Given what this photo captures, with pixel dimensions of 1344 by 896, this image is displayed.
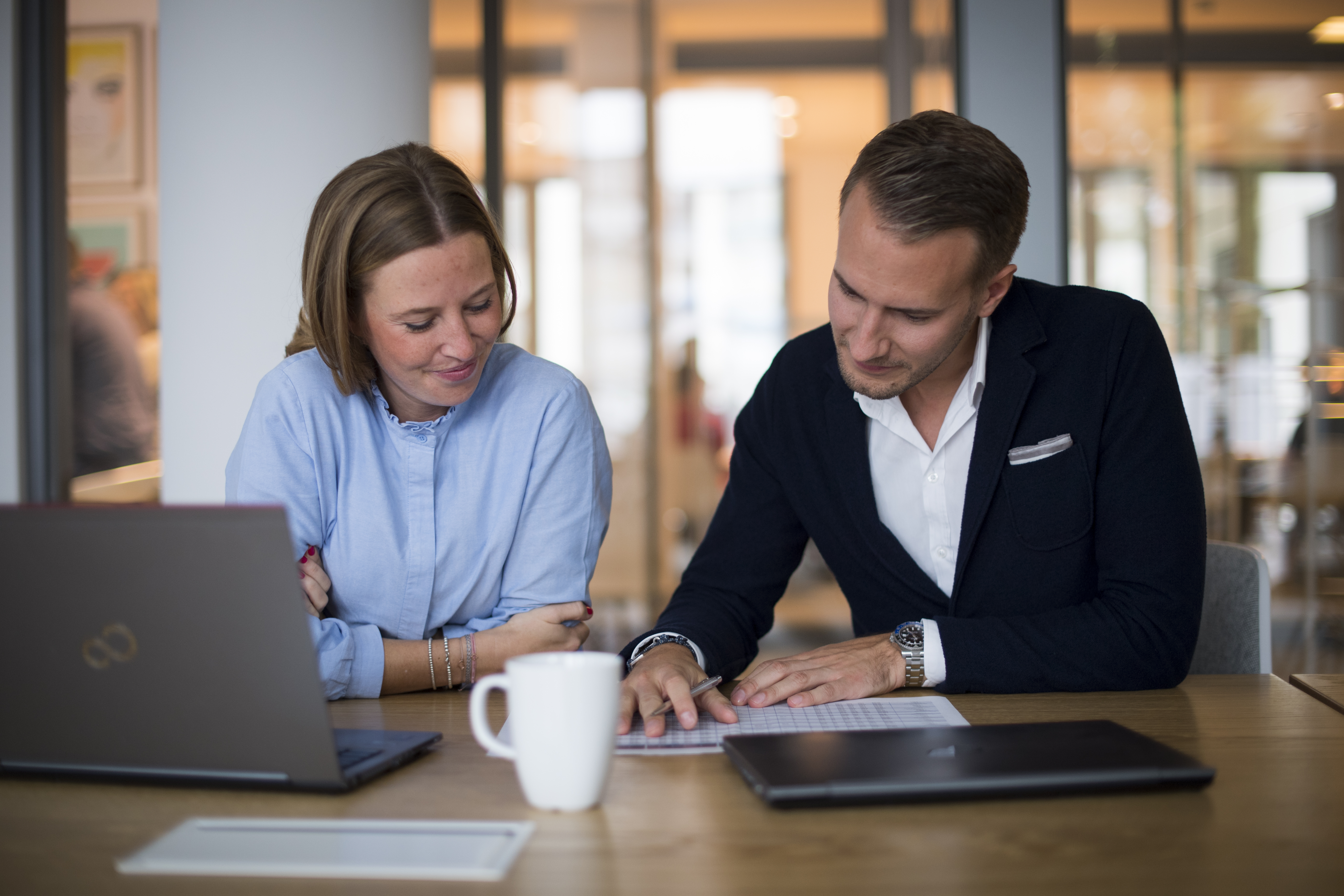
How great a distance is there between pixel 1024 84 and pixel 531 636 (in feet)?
6.94

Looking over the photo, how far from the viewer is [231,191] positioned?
2375 mm

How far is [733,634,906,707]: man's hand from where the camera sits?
3.90ft

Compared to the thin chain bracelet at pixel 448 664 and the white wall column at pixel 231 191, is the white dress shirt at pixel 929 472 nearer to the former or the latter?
the thin chain bracelet at pixel 448 664

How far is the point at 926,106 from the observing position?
12.0ft

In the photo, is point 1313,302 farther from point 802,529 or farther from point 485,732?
point 485,732

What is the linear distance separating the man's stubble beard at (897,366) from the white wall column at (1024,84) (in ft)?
4.58

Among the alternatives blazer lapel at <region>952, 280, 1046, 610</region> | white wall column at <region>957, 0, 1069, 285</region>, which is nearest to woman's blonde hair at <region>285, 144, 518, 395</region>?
blazer lapel at <region>952, 280, 1046, 610</region>

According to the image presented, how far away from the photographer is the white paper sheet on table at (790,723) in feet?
3.32

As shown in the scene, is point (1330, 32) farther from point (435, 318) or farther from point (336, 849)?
point (336, 849)

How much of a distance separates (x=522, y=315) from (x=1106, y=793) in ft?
15.9

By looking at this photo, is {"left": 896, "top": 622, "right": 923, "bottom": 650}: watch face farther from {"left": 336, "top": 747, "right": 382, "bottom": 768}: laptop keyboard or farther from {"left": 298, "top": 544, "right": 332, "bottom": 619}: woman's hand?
{"left": 298, "top": 544, "right": 332, "bottom": 619}: woman's hand

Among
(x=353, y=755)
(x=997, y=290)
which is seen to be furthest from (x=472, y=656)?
(x=997, y=290)

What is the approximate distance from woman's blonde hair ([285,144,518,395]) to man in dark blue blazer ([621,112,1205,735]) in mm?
552

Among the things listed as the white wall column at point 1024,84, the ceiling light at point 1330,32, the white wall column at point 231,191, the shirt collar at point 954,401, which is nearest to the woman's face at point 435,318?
the shirt collar at point 954,401
